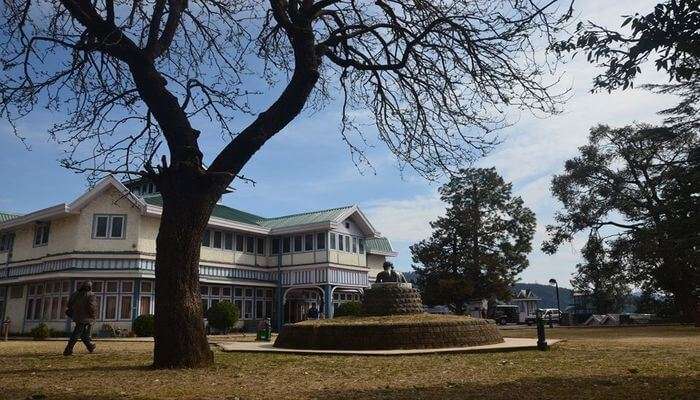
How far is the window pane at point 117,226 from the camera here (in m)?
29.7

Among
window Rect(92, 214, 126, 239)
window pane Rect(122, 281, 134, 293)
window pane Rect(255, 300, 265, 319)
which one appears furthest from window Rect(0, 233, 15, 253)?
window pane Rect(255, 300, 265, 319)

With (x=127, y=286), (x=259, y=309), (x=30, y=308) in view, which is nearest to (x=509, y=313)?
(x=259, y=309)

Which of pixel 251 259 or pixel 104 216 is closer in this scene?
pixel 104 216

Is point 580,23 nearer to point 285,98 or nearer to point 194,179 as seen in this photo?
point 285,98

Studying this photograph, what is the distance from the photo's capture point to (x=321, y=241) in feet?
116

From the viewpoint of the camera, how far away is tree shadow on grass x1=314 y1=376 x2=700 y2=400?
5.89 metres

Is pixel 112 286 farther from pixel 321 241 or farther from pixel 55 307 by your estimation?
pixel 321 241

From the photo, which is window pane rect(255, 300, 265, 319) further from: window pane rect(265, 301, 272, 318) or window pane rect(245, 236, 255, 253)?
window pane rect(245, 236, 255, 253)

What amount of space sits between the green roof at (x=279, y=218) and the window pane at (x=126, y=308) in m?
6.92

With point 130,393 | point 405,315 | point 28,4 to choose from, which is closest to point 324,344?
point 405,315

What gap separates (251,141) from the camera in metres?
9.82

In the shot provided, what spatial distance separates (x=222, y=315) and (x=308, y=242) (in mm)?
8275

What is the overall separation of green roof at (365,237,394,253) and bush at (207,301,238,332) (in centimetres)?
1632

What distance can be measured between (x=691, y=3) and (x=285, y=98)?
6.55 m
